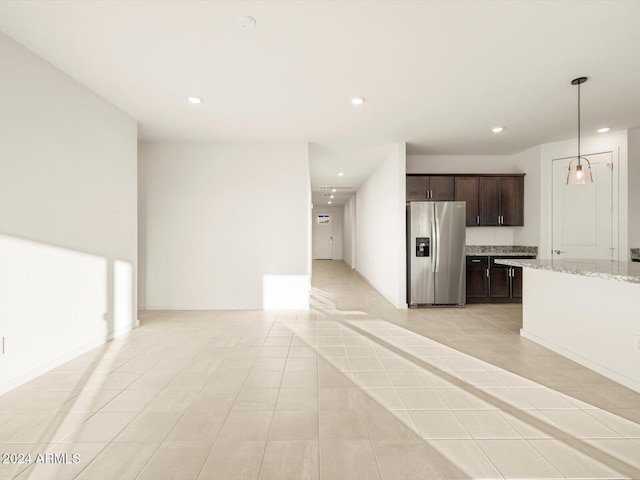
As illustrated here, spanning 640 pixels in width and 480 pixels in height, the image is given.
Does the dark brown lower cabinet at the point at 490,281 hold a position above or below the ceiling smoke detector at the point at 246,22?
below

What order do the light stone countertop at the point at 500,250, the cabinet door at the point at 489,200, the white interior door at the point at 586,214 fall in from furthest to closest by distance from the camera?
the cabinet door at the point at 489,200 < the light stone countertop at the point at 500,250 < the white interior door at the point at 586,214

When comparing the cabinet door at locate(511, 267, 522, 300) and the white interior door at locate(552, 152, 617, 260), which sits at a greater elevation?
the white interior door at locate(552, 152, 617, 260)

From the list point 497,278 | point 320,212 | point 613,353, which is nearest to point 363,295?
point 497,278

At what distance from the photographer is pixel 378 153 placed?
5.93m

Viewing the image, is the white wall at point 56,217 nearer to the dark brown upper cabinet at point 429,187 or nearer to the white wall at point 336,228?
the dark brown upper cabinet at point 429,187

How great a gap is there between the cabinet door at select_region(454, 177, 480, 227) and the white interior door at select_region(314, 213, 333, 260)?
33.4 ft

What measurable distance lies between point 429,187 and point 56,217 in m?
5.36

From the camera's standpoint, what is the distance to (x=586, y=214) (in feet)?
16.9

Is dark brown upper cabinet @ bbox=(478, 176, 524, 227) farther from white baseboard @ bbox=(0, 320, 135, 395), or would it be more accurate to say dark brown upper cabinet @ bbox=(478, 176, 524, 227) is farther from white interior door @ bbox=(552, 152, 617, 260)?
white baseboard @ bbox=(0, 320, 135, 395)

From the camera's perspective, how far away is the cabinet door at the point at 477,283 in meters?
5.68

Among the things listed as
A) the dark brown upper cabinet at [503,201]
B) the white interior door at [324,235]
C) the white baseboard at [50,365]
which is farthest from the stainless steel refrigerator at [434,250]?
the white interior door at [324,235]

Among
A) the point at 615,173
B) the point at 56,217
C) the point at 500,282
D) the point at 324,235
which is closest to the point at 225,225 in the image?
the point at 56,217

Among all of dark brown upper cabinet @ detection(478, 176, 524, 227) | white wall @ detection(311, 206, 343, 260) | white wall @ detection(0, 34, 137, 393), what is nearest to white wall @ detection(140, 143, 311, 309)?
white wall @ detection(0, 34, 137, 393)

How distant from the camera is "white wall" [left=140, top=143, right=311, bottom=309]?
514cm
